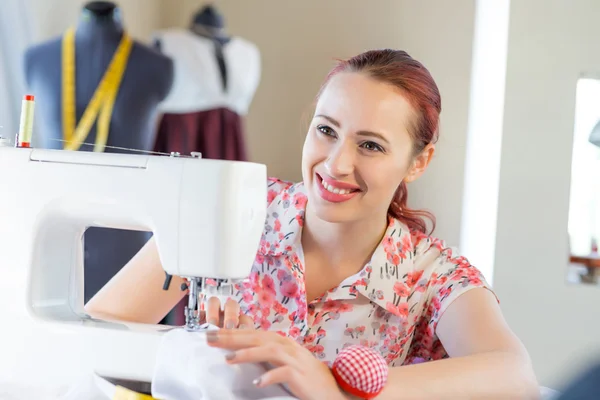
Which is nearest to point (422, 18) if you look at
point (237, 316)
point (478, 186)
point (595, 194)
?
point (478, 186)

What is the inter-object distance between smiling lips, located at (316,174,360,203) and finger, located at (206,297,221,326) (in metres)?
0.32

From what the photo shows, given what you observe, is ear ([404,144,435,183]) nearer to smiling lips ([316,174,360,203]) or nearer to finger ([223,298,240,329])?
smiling lips ([316,174,360,203])

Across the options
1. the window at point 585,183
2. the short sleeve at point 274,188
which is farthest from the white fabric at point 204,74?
the window at point 585,183

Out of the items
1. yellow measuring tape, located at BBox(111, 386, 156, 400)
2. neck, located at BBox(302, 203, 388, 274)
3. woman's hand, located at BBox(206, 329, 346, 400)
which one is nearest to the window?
neck, located at BBox(302, 203, 388, 274)

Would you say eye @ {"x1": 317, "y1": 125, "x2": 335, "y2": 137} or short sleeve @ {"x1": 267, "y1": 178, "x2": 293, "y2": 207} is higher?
eye @ {"x1": 317, "y1": 125, "x2": 335, "y2": 137}

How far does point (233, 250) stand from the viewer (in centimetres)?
100

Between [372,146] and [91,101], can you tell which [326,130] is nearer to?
[372,146]

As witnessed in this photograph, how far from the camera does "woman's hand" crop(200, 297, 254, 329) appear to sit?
3.71 ft

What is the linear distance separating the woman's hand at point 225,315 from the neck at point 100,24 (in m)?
1.36

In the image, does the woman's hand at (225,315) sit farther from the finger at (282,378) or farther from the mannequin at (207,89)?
the mannequin at (207,89)

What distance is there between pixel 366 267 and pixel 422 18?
1527 millimetres

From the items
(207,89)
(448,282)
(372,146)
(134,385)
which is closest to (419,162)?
(372,146)

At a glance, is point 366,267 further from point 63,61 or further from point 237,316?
point 63,61

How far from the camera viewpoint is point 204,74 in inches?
92.0
